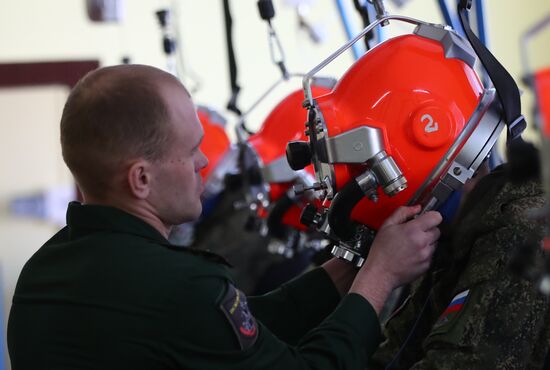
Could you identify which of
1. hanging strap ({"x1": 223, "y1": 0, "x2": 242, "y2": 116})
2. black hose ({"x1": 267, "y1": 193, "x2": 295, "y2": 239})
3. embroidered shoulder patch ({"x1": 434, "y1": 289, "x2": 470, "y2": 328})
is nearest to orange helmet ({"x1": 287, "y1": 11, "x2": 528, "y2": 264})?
embroidered shoulder patch ({"x1": 434, "y1": 289, "x2": 470, "y2": 328})

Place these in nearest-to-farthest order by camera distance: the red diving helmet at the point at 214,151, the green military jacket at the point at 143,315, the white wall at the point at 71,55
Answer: the green military jacket at the point at 143,315 → the red diving helmet at the point at 214,151 → the white wall at the point at 71,55

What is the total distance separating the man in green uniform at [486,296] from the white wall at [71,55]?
2.53 m

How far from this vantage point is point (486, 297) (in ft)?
4.18

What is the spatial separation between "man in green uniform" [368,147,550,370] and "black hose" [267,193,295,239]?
0.62 m

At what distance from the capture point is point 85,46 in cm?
412

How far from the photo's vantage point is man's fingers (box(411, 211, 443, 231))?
4.34 ft

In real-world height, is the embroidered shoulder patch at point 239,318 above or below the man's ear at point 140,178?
below

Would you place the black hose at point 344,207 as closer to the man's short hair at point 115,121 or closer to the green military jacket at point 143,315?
the green military jacket at point 143,315

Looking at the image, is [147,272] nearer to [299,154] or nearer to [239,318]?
[239,318]

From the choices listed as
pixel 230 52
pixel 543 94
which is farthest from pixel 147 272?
pixel 230 52

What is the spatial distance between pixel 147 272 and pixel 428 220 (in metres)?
0.41

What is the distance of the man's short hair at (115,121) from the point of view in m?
1.31

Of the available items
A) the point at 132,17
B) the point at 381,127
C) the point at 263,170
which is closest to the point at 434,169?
the point at 381,127

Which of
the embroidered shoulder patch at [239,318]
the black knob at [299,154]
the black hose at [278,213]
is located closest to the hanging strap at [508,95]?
the black knob at [299,154]
